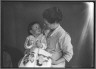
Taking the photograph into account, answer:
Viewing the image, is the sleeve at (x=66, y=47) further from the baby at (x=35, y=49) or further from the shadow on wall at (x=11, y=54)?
the shadow on wall at (x=11, y=54)

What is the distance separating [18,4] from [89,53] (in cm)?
82

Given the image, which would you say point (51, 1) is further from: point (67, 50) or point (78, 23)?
point (67, 50)

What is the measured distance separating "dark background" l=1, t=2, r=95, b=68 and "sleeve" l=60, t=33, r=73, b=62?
0.03 metres

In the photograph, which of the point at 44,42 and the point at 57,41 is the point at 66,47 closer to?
the point at 57,41

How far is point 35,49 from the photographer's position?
7.39ft

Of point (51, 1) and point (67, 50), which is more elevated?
point (51, 1)

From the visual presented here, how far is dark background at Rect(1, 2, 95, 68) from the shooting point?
228 cm

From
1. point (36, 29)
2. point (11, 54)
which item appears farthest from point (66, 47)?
point (11, 54)

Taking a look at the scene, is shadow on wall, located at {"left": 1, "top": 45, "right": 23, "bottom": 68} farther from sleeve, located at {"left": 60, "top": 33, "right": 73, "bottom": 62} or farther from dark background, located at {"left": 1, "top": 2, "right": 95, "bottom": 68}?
sleeve, located at {"left": 60, "top": 33, "right": 73, "bottom": 62}

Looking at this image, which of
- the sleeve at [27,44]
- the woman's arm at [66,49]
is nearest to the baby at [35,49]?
the sleeve at [27,44]

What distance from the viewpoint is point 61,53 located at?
2.28 m

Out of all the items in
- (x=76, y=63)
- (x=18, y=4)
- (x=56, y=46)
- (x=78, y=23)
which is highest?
(x=18, y=4)

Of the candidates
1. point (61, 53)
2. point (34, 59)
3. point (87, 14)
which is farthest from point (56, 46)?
point (87, 14)

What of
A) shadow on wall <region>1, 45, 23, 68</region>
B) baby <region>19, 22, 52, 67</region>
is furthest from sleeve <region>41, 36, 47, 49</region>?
shadow on wall <region>1, 45, 23, 68</region>
